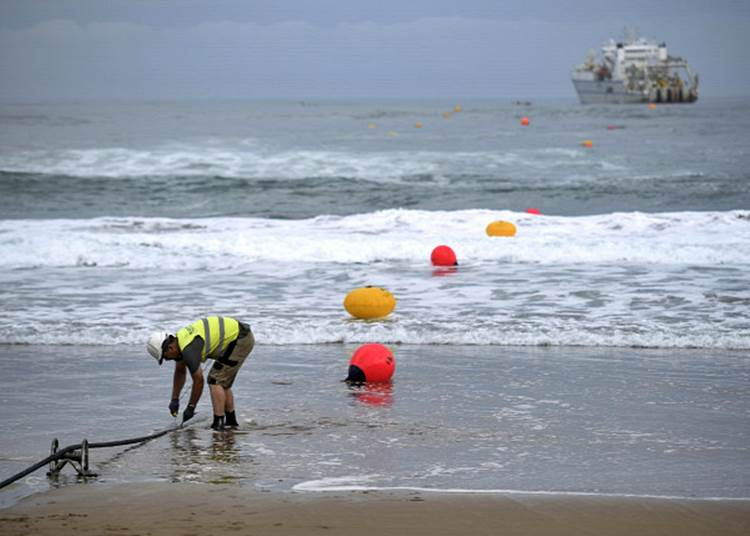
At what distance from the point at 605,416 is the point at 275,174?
104ft

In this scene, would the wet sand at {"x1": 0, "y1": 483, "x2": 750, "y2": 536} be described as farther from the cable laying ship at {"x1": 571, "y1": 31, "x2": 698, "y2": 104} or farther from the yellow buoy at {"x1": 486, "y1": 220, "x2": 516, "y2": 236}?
the cable laying ship at {"x1": 571, "y1": 31, "x2": 698, "y2": 104}

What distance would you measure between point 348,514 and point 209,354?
2137mm

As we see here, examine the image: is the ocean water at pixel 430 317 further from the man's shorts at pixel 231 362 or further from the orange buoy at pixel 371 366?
the man's shorts at pixel 231 362

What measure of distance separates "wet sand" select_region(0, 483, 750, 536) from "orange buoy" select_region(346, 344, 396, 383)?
312cm

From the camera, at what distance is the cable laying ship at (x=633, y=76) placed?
11375 centimetres

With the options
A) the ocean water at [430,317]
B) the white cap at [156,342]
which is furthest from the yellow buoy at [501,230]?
the white cap at [156,342]

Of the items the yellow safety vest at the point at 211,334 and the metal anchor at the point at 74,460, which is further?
the yellow safety vest at the point at 211,334

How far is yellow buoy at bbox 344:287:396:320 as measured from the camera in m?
11.6

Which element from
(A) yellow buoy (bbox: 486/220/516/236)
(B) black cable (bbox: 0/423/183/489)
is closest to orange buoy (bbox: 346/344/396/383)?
(B) black cable (bbox: 0/423/183/489)

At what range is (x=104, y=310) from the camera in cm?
1248

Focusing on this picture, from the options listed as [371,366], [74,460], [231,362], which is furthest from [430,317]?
[74,460]

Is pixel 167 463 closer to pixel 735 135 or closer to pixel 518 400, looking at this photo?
pixel 518 400

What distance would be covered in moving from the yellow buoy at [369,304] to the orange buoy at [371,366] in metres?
2.68

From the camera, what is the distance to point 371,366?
883 centimetres
